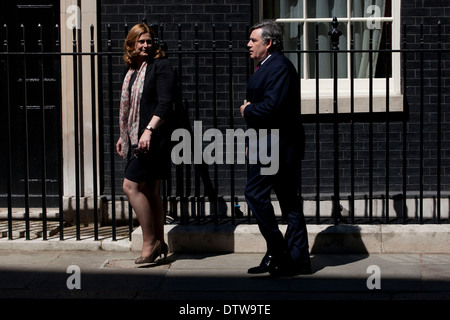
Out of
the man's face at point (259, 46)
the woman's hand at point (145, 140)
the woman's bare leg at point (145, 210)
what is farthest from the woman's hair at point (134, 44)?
the woman's bare leg at point (145, 210)

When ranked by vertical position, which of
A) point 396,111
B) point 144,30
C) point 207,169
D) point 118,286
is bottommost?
point 118,286

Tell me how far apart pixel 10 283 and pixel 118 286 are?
2.60 ft

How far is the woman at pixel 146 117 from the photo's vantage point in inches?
258

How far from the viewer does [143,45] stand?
6.60m

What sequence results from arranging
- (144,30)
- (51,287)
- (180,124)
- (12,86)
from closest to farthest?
(51,287)
(144,30)
(180,124)
(12,86)

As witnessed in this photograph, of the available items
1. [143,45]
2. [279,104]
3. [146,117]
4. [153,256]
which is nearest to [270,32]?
[279,104]

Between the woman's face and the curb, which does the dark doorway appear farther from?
the woman's face

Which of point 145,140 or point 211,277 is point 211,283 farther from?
point 145,140

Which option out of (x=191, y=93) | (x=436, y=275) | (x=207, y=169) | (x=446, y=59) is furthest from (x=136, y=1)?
(x=436, y=275)

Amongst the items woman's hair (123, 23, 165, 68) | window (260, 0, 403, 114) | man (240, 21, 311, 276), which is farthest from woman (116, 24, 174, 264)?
window (260, 0, 403, 114)

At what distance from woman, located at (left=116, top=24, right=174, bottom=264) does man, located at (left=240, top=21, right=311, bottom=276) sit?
0.69 metres

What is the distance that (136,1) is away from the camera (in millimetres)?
8359

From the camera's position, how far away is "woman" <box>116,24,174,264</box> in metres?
6.55

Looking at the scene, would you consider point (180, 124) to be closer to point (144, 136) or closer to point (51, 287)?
point (144, 136)
